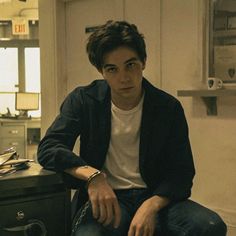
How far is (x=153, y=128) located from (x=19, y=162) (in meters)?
0.44

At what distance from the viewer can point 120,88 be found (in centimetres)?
133

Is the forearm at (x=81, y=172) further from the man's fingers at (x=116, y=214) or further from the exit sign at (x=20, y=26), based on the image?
the exit sign at (x=20, y=26)

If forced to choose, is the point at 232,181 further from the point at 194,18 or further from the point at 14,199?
the point at 14,199

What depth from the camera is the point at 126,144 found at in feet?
4.47

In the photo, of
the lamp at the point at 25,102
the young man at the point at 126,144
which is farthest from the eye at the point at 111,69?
the lamp at the point at 25,102

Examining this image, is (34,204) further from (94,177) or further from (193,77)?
(193,77)

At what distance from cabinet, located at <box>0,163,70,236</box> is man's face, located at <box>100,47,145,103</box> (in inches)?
14.1

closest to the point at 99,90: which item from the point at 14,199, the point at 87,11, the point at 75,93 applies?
the point at 75,93

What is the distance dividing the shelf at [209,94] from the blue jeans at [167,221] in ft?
3.81

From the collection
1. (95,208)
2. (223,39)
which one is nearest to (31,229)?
(95,208)

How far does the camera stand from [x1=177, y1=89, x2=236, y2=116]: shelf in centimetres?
230

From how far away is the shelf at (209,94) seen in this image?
2.30 m

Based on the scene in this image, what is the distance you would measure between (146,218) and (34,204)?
0.32 m

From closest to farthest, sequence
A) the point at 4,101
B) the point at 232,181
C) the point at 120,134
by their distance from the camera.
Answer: the point at 120,134
the point at 232,181
the point at 4,101
